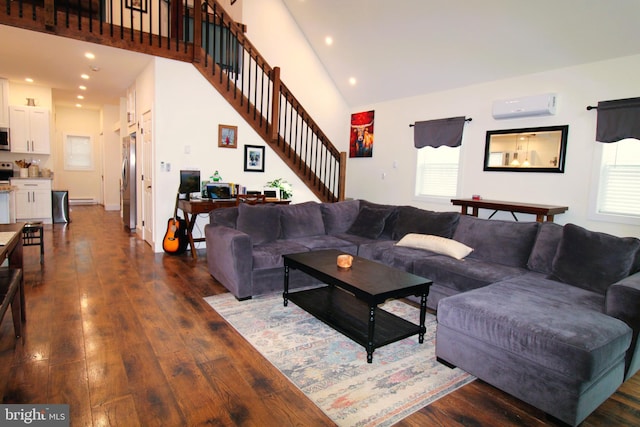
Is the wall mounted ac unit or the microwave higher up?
the wall mounted ac unit

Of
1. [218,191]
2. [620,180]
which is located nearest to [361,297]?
[218,191]

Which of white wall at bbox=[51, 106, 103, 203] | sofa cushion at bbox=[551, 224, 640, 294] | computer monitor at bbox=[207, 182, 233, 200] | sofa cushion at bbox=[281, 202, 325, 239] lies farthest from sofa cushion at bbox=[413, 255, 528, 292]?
white wall at bbox=[51, 106, 103, 203]

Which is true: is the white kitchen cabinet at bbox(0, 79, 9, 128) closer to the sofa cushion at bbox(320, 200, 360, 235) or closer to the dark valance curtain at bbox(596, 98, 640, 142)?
the sofa cushion at bbox(320, 200, 360, 235)

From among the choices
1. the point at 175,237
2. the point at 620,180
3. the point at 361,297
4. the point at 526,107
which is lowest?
the point at 175,237

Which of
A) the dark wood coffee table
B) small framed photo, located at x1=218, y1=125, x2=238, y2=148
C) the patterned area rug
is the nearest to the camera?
the patterned area rug

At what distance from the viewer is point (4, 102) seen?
6969 mm

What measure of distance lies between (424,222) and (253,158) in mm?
3057

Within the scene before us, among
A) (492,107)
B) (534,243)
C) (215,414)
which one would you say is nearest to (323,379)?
(215,414)

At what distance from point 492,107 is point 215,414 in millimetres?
5057

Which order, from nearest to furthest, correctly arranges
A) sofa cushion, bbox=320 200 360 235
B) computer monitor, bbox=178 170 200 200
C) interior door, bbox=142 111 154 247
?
1. sofa cushion, bbox=320 200 360 235
2. computer monitor, bbox=178 170 200 200
3. interior door, bbox=142 111 154 247

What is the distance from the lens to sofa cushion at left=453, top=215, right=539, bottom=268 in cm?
338

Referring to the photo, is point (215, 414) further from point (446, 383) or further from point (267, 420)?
point (446, 383)

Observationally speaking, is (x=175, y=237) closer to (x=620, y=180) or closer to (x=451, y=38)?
(x=451, y=38)

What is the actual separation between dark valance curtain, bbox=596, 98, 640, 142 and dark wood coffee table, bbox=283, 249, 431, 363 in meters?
3.05
